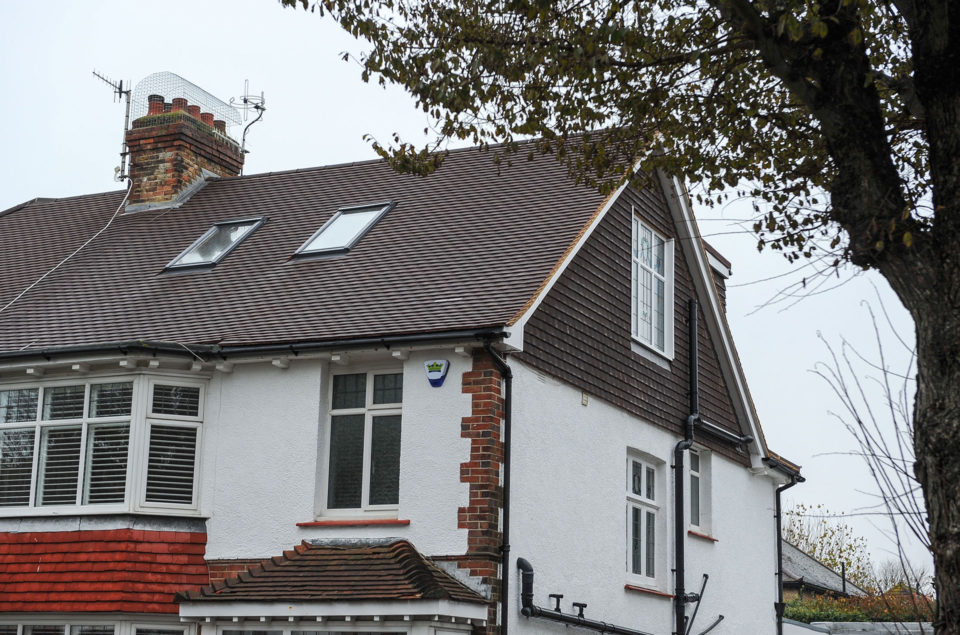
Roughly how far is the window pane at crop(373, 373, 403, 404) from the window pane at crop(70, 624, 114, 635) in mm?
4005

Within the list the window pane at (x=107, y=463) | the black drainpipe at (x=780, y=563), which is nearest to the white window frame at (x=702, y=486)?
the black drainpipe at (x=780, y=563)

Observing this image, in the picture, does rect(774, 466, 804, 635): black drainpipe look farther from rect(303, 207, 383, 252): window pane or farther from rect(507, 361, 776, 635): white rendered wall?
rect(303, 207, 383, 252): window pane

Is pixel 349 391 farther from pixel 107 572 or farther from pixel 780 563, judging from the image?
pixel 780 563

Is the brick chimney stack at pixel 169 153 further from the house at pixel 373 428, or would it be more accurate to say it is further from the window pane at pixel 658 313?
the window pane at pixel 658 313

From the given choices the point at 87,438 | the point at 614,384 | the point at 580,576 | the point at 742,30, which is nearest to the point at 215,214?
the point at 87,438

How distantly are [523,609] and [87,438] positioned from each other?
5595 mm

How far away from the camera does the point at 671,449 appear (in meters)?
18.2

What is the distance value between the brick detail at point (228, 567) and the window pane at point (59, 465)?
1.94m

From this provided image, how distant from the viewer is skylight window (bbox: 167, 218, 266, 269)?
59.6ft

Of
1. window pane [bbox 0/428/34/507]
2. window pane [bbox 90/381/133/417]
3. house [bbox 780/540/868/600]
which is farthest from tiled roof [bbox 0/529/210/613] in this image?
house [bbox 780/540/868/600]

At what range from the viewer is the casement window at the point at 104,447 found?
49.1ft

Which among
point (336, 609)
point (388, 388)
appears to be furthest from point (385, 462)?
point (336, 609)

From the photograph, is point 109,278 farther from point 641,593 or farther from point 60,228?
point 641,593

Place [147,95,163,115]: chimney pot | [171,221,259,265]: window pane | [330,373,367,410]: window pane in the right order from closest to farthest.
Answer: [330,373,367,410]: window pane
[171,221,259,265]: window pane
[147,95,163,115]: chimney pot
